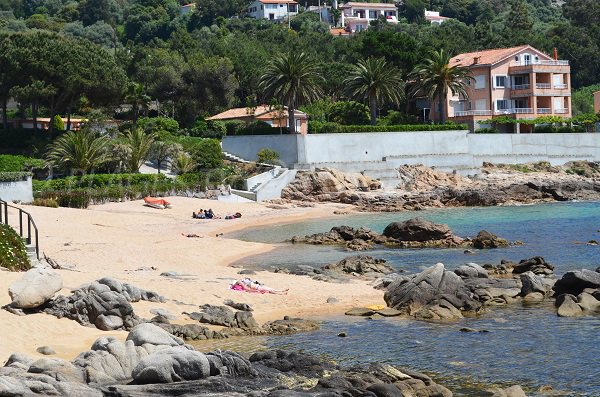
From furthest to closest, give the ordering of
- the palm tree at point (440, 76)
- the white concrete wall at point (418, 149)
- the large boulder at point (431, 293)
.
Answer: the palm tree at point (440, 76), the white concrete wall at point (418, 149), the large boulder at point (431, 293)

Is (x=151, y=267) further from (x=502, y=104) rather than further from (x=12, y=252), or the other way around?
(x=502, y=104)

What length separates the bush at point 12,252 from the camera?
1010 inches

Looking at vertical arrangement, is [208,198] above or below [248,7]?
below

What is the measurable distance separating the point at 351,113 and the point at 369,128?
8.24 metres

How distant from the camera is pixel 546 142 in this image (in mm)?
83062

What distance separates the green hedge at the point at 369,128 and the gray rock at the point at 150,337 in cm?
5666

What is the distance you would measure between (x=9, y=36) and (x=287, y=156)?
74.6ft

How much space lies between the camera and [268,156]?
70375 mm

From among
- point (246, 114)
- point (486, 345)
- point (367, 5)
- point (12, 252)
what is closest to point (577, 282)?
point (486, 345)

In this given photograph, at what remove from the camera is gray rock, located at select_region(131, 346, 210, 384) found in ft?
52.4

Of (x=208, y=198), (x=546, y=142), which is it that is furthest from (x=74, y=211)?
(x=546, y=142)

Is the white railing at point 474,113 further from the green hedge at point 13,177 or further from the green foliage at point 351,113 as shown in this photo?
the green hedge at point 13,177

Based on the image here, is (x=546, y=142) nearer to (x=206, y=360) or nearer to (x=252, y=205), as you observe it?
(x=252, y=205)

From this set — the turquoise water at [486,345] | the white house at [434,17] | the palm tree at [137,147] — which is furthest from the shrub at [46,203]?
the white house at [434,17]
